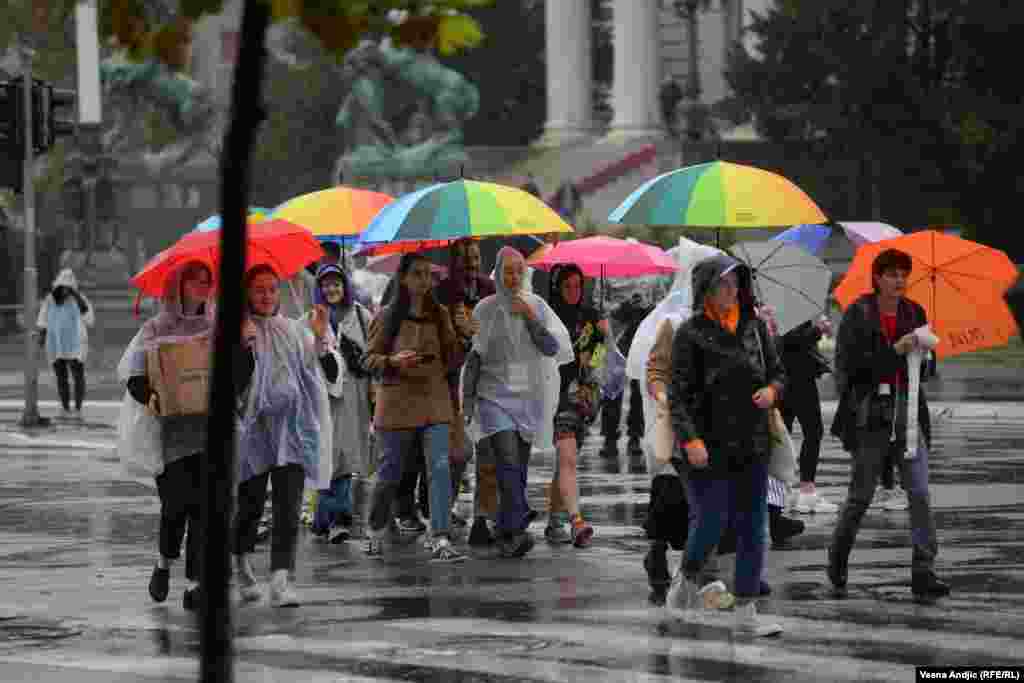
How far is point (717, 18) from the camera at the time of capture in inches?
3297

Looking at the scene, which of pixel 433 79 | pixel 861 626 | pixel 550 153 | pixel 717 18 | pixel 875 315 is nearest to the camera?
pixel 861 626

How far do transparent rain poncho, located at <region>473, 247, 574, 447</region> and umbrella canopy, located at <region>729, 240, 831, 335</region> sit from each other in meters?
1.21

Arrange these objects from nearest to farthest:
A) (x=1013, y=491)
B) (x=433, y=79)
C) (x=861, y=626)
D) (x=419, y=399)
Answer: (x=861, y=626) < (x=419, y=399) < (x=1013, y=491) < (x=433, y=79)

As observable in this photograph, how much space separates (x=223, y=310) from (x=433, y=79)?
62600mm

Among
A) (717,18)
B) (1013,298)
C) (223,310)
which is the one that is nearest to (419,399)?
(223,310)

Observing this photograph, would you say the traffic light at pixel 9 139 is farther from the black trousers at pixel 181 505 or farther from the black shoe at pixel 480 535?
the black trousers at pixel 181 505

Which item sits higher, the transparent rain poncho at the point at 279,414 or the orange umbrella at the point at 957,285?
the orange umbrella at the point at 957,285

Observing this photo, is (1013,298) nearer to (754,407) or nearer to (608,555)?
(608,555)

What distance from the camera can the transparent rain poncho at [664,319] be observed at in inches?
435

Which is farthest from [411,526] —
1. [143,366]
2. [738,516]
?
[738,516]

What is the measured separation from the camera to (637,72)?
240ft

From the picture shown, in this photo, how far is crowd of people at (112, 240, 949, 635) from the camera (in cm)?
1075

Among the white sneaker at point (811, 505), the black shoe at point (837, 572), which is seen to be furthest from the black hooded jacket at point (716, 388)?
the white sneaker at point (811, 505)

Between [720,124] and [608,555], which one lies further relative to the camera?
[720,124]
